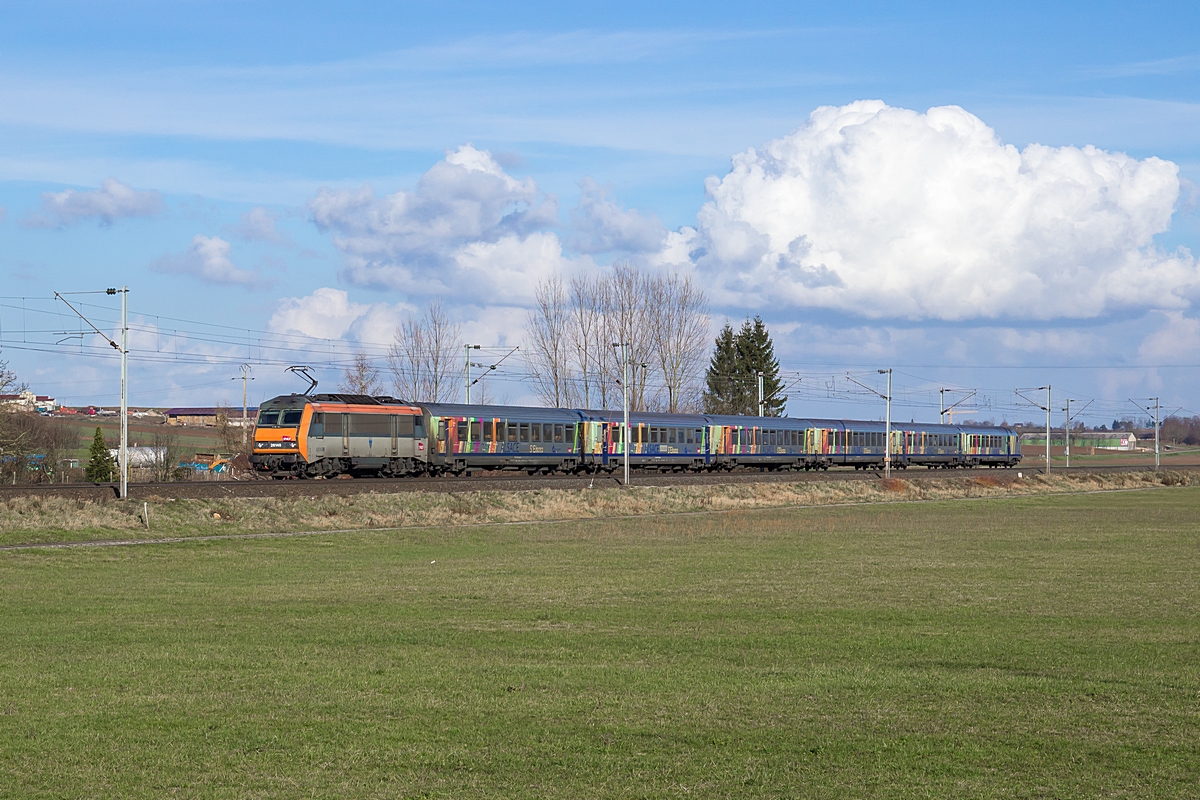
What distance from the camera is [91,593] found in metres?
21.6

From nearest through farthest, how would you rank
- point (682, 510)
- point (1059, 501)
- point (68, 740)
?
1. point (68, 740)
2. point (682, 510)
3. point (1059, 501)

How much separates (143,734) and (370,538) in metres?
26.1

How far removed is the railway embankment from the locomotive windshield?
8.27 meters

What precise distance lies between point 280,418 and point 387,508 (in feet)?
34.5

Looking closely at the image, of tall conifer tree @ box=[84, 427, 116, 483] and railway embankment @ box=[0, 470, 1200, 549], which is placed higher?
tall conifer tree @ box=[84, 427, 116, 483]

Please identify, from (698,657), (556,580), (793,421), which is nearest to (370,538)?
(556,580)

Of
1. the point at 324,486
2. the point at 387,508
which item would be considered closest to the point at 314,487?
the point at 324,486

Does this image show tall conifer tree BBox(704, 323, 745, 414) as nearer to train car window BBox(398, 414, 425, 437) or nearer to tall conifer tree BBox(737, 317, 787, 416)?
tall conifer tree BBox(737, 317, 787, 416)

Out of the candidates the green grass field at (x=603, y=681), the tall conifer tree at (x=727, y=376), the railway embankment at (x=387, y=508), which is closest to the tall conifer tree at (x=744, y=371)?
the tall conifer tree at (x=727, y=376)

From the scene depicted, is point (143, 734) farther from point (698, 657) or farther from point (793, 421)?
point (793, 421)

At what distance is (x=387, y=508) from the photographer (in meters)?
42.7

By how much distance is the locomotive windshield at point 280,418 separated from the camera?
50.3m

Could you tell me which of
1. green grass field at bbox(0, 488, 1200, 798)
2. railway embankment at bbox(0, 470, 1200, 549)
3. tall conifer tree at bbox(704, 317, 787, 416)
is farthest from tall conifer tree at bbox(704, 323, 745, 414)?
green grass field at bbox(0, 488, 1200, 798)

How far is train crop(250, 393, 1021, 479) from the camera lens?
50938mm
